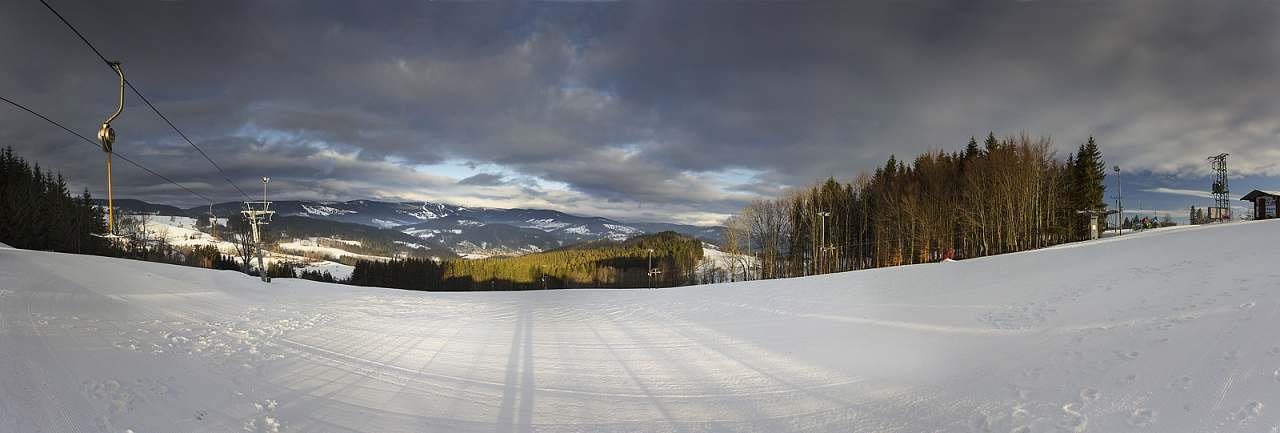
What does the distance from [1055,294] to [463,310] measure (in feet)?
61.2

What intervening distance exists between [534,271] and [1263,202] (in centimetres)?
8849

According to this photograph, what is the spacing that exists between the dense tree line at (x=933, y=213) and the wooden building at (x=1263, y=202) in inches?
330

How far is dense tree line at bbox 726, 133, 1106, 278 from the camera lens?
38469 millimetres

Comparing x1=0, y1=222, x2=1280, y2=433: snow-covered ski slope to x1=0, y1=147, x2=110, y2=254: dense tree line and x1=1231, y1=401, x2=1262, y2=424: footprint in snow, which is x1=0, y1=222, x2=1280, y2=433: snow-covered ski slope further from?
x1=0, y1=147, x2=110, y2=254: dense tree line

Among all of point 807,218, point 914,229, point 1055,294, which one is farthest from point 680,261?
point 1055,294

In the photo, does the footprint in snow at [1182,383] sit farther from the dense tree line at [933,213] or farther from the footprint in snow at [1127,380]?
the dense tree line at [933,213]

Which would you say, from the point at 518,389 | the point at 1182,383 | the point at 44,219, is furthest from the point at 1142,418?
the point at 44,219

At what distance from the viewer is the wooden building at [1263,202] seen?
35688 millimetres

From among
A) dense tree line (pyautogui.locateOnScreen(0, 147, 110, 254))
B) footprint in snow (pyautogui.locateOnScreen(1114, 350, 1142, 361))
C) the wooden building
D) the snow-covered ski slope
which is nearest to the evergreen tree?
the wooden building

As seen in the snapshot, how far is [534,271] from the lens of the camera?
93750 mm

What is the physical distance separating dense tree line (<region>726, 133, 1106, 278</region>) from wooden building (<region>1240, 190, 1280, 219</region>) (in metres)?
8.39

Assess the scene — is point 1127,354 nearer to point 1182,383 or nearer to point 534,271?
point 1182,383

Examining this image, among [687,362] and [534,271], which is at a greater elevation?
[687,362]

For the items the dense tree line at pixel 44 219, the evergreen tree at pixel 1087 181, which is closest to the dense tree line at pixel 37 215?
the dense tree line at pixel 44 219
